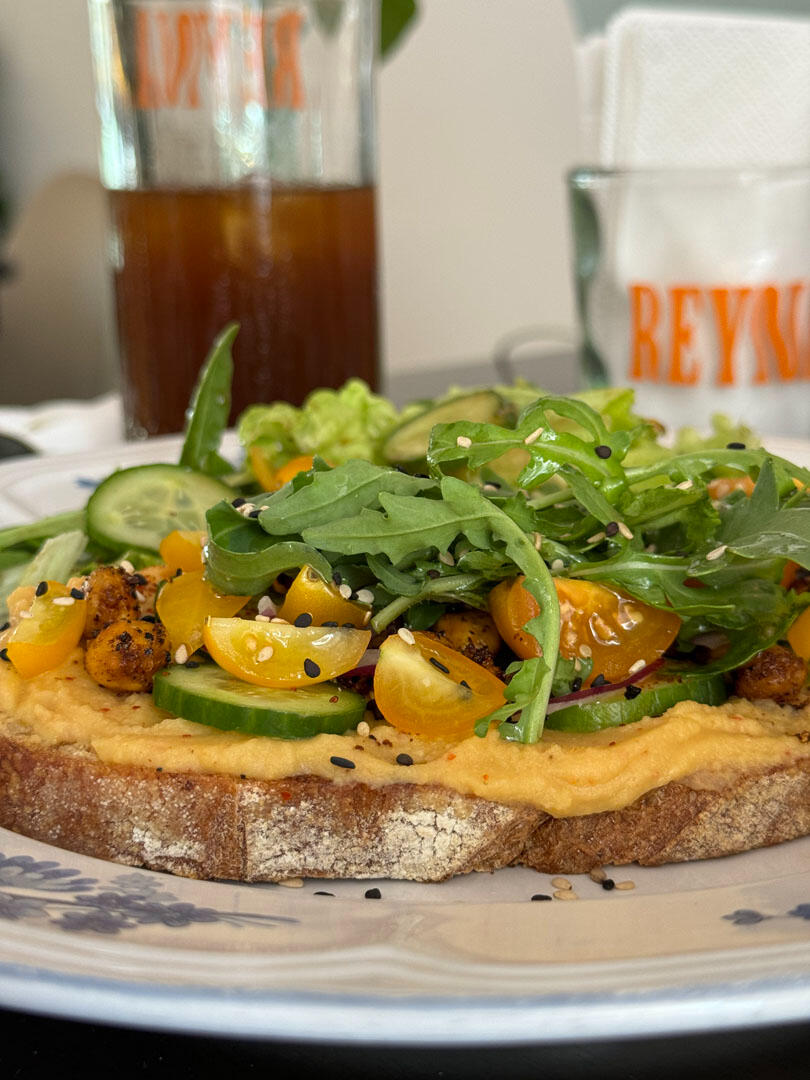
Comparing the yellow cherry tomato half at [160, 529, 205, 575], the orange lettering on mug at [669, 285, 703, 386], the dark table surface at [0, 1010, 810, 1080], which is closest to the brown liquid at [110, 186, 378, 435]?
the orange lettering on mug at [669, 285, 703, 386]

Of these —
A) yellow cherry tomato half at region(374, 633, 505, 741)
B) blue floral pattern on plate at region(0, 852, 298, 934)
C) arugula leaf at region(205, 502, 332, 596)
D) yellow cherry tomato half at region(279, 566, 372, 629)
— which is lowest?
blue floral pattern on plate at region(0, 852, 298, 934)

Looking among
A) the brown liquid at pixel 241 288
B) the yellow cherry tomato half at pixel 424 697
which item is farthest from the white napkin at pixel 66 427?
the yellow cherry tomato half at pixel 424 697

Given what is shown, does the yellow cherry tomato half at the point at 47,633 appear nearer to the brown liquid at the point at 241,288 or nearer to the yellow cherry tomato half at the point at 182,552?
the yellow cherry tomato half at the point at 182,552

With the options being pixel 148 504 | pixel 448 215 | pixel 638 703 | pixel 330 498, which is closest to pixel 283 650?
pixel 330 498

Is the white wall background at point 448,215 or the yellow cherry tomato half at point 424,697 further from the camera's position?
the white wall background at point 448,215

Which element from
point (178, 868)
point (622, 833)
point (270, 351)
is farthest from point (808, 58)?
point (178, 868)

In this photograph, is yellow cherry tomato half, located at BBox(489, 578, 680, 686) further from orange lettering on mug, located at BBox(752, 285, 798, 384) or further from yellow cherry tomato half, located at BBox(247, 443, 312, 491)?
orange lettering on mug, located at BBox(752, 285, 798, 384)
